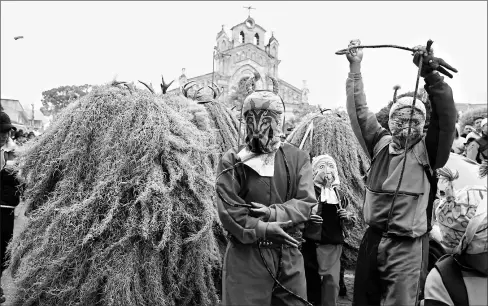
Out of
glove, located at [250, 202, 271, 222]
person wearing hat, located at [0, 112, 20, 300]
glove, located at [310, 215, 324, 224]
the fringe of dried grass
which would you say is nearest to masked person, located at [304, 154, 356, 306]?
glove, located at [310, 215, 324, 224]

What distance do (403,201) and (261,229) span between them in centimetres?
104

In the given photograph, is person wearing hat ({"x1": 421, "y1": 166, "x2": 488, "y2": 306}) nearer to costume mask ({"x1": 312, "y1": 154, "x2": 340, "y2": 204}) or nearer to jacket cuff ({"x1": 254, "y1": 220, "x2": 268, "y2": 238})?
jacket cuff ({"x1": 254, "y1": 220, "x2": 268, "y2": 238})

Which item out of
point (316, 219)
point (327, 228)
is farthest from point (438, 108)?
point (327, 228)

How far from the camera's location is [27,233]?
13.9 feet

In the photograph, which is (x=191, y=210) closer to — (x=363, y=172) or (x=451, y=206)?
(x=451, y=206)

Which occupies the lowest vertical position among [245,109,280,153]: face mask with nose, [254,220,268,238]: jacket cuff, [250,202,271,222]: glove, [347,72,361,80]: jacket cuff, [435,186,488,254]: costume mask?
[254,220,268,238]: jacket cuff

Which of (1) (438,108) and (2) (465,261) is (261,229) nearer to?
(2) (465,261)

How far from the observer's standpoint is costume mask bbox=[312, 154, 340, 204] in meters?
5.23

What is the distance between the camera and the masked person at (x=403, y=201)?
329cm

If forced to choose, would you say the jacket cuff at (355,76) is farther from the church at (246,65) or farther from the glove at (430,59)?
the church at (246,65)

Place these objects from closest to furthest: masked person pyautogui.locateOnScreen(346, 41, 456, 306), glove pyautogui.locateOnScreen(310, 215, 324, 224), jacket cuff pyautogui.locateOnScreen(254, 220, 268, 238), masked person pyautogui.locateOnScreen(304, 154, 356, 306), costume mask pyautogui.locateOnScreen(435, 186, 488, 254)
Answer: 1. costume mask pyautogui.locateOnScreen(435, 186, 488, 254)
2. jacket cuff pyautogui.locateOnScreen(254, 220, 268, 238)
3. masked person pyautogui.locateOnScreen(346, 41, 456, 306)
4. glove pyautogui.locateOnScreen(310, 215, 324, 224)
5. masked person pyautogui.locateOnScreen(304, 154, 356, 306)

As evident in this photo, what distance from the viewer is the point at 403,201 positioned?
336cm

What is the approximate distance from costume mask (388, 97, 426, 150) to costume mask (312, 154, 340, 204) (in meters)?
1.77

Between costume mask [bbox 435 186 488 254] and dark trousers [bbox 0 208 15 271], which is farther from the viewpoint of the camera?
dark trousers [bbox 0 208 15 271]
